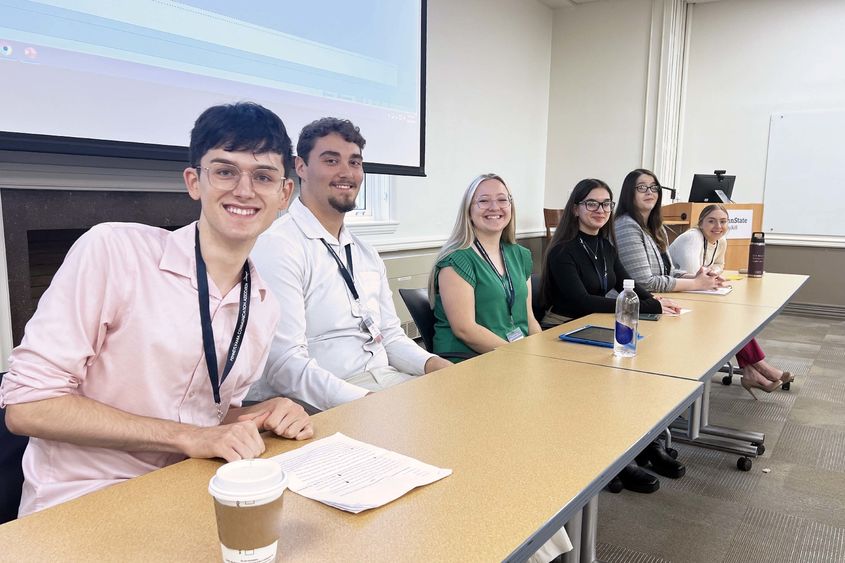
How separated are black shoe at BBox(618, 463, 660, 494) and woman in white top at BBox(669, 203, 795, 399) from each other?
1.38 m

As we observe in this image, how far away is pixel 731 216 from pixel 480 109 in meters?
2.44

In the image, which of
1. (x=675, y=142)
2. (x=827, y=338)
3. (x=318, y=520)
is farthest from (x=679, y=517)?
(x=675, y=142)

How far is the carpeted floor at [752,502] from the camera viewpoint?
1980 mm

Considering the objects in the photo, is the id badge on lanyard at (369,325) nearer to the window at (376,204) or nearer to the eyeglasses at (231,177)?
the eyeglasses at (231,177)

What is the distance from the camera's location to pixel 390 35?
3439 millimetres

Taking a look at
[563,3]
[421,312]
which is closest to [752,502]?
[421,312]

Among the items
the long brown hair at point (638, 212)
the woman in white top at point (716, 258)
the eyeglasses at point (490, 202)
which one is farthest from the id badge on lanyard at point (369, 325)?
the woman in white top at point (716, 258)

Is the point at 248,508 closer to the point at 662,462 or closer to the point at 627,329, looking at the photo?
the point at 627,329

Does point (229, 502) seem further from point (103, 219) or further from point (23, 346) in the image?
point (103, 219)

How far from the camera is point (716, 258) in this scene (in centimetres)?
394

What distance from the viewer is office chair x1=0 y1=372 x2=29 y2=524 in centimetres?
104

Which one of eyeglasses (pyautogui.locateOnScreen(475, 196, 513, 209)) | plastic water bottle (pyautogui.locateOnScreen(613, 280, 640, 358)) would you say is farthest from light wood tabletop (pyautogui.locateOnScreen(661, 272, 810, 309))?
plastic water bottle (pyautogui.locateOnScreen(613, 280, 640, 358))

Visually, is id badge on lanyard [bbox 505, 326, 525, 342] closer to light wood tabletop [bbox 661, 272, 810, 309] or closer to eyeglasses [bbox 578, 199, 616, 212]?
eyeglasses [bbox 578, 199, 616, 212]

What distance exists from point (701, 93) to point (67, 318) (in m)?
6.78
